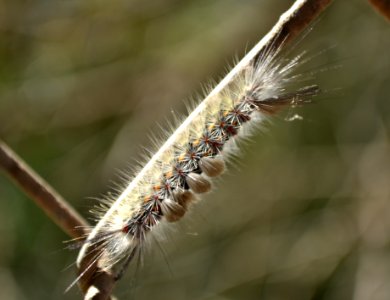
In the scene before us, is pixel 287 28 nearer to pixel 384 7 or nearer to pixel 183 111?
pixel 384 7

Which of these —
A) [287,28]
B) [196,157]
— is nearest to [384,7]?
[287,28]

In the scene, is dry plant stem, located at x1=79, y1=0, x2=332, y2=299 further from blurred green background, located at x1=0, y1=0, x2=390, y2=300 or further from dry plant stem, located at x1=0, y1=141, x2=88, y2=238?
blurred green background, located at x1=0, y1=0, x2=390, y2=300

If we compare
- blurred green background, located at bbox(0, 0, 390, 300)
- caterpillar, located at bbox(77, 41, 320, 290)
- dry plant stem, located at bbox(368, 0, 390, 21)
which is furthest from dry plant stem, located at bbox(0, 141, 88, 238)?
blurred green background, located at bbox(0, 0, 390, 300)

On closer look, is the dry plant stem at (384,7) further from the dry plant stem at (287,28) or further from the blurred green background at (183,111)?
the blurred green background at (183,111)

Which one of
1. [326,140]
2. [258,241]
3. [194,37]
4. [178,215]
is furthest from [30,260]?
[178,215]

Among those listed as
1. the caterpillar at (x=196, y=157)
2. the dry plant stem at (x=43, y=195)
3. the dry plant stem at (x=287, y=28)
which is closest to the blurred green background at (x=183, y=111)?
the caterpillar at (x=196, y=157)
